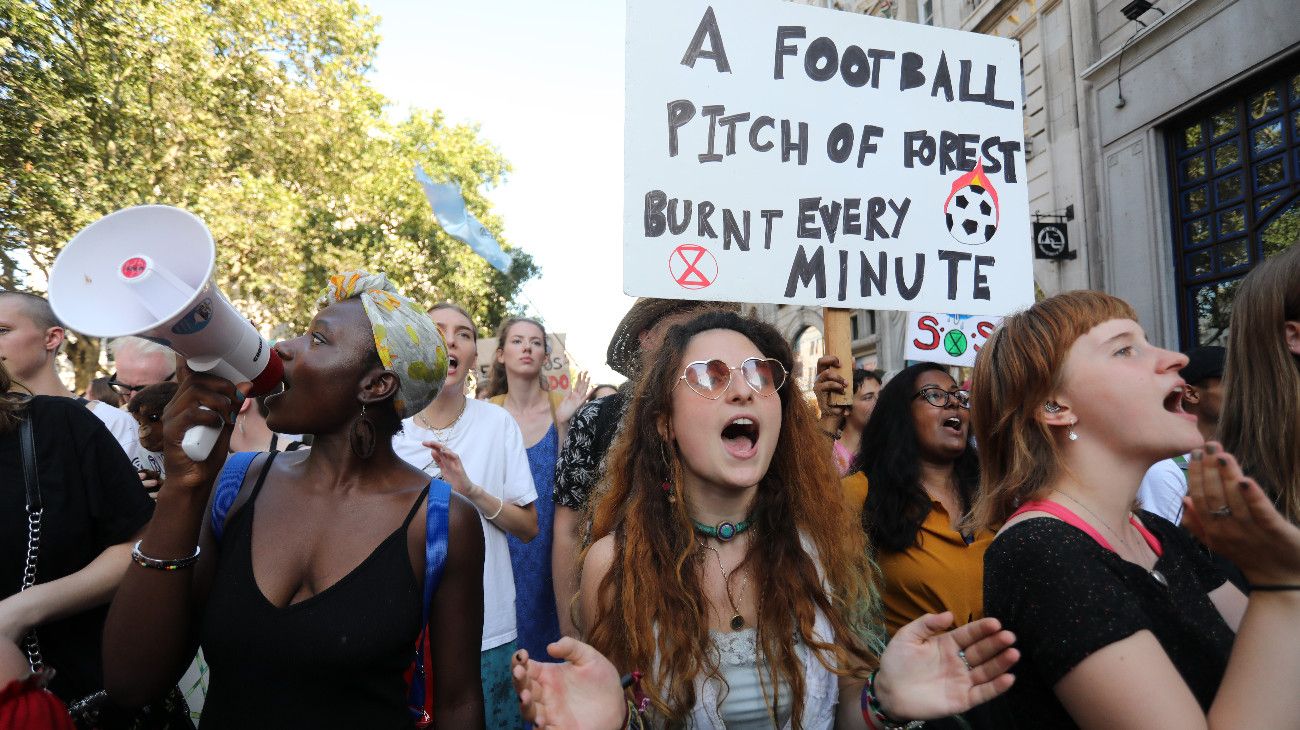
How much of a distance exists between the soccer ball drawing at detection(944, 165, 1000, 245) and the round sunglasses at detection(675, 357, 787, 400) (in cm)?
192

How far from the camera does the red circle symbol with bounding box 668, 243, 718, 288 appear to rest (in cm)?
337

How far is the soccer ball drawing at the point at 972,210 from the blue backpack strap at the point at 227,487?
299 centimetres

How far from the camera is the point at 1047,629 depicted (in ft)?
5.38

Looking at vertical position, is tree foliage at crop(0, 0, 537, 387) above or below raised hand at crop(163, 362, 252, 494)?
above

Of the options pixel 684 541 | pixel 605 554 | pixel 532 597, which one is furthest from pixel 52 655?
pixel 532 597

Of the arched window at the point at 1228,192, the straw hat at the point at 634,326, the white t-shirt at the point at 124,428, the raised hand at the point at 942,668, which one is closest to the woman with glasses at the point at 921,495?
the straw hat at the point at 634,326

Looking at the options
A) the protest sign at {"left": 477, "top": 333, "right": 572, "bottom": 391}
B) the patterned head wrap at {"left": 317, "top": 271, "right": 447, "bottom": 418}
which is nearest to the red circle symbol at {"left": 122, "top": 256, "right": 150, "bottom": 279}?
the patterned head wrap at {"left": 317, "top": 271, "right": 447, "bottom": 418}

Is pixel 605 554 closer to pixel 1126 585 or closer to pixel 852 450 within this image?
pixel 1126 585

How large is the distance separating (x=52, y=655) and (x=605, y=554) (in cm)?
140

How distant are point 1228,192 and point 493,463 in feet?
29.7

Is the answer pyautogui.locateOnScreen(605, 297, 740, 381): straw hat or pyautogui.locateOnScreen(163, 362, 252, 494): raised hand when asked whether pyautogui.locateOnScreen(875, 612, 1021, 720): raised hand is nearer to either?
pyautogui.locateOnScreen(163, 362, 252, 494): raised hand

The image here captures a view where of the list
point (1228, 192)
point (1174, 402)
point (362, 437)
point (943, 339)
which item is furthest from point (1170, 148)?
point (362, 437)

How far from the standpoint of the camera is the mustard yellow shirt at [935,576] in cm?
298

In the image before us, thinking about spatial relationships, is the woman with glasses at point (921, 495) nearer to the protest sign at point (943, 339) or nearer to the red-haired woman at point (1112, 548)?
the protest sign at point (943, 339)
